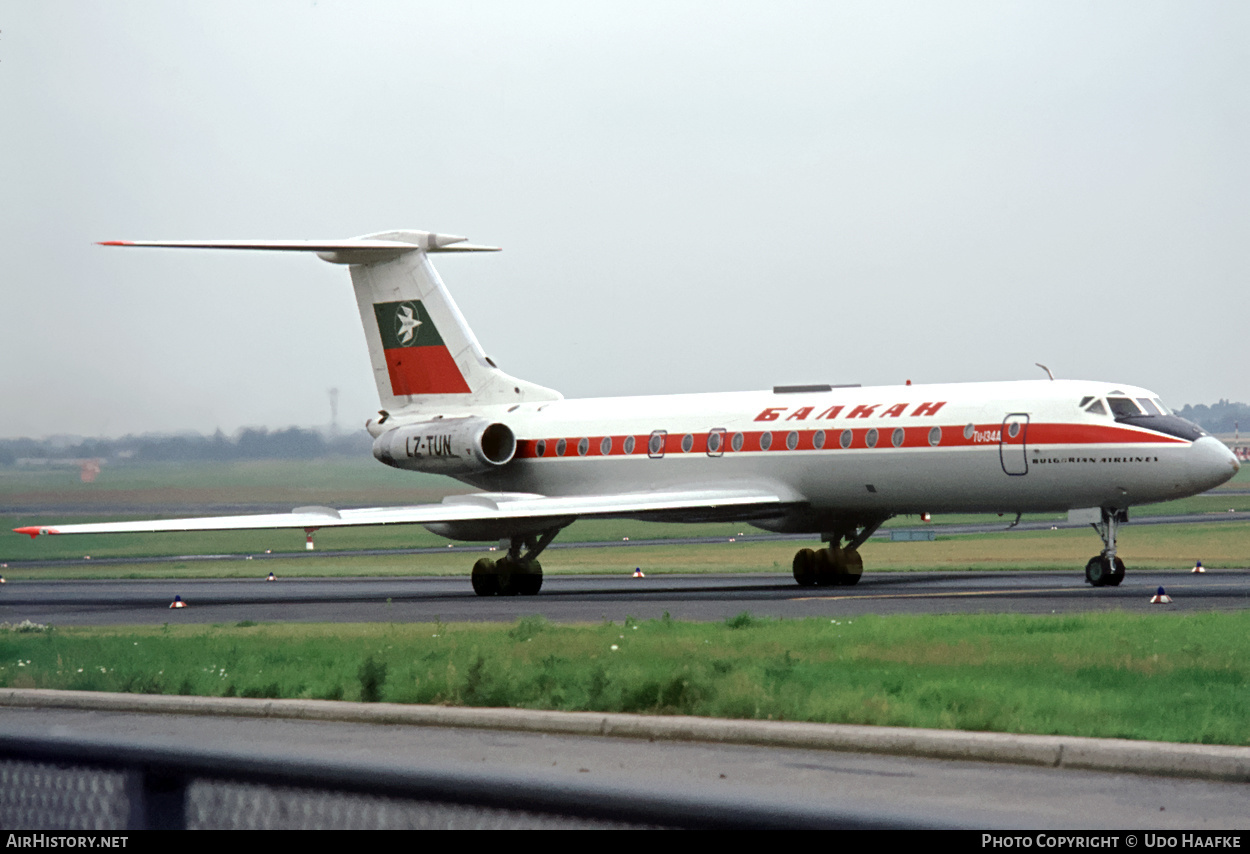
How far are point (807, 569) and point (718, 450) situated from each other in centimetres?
291

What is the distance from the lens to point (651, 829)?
165 inches

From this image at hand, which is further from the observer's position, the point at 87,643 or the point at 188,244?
the point at 188,244

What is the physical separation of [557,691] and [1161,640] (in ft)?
19.4

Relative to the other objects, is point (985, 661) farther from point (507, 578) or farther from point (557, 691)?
point (507, 578)

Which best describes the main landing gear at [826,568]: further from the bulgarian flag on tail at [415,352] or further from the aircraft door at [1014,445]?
the bulgarian flag on tail at [415,352]

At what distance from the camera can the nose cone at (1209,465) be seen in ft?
87.5

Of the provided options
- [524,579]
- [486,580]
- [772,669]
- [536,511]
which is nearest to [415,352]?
[486,580]

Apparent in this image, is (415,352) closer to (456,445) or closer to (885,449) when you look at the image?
(456,445)

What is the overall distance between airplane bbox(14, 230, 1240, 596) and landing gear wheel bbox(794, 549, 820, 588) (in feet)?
0.14

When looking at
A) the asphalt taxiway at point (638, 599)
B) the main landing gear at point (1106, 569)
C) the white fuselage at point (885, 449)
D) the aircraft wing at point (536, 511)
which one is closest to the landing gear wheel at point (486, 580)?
the asphalt taxiway at point (638, 599)

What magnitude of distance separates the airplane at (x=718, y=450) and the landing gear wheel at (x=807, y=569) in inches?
1.7

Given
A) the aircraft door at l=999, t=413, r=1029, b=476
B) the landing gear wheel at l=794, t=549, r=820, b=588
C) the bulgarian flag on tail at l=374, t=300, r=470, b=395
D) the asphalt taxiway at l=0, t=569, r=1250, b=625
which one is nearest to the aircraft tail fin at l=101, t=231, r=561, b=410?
the bulgarian flag on tail at l=374, t=300, r=470, b=395

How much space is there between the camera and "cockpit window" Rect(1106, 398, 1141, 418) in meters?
27.5

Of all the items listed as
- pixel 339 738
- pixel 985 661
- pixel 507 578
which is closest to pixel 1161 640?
pixel 985 661
